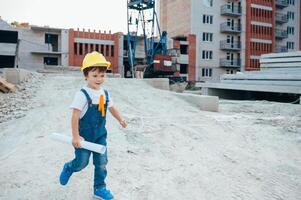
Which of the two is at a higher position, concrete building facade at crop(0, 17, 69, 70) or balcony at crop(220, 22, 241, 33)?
balcony at crop(220, 22, 241, 33)

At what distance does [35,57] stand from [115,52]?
357 inches

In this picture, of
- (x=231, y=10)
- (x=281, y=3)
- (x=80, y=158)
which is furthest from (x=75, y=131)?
(x=281, y=3)

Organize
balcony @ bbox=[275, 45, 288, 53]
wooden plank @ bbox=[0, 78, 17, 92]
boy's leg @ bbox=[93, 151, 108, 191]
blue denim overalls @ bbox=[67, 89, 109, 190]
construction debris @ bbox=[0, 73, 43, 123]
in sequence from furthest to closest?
balcony @ bbox=[275, 45, 288, 53], wooden plank @ bbox=[0, 78, 17, 92], construction debris @ bbox=[0, 73, 43, 123], boy's leg @ bbox=[93, 151, 108, 191], blue denim overalls @ bbox=[67, 89, 109, 190]

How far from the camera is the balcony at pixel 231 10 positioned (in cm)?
4600

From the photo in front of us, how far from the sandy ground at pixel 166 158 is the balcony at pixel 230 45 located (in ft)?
122

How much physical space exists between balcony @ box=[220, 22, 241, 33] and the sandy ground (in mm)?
37944

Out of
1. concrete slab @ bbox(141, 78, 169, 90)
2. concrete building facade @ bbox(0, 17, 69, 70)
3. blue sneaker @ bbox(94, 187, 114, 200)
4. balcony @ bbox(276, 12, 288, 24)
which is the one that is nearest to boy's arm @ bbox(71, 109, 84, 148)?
blue sneaker @ bbox(94, 187, 114, 200)

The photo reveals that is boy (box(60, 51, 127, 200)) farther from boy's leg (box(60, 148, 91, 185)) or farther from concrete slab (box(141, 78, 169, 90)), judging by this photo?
concrete slab (box(141, 78, 169, 90))

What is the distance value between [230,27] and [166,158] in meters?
44.0

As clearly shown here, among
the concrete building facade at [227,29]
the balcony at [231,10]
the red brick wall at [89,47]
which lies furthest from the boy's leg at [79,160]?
the balcony at [231,10]

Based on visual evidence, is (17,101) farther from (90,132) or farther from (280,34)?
(280,34)

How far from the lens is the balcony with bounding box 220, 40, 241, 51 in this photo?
151 ft

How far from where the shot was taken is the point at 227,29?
46125 millimetres

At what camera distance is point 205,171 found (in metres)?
5.04
